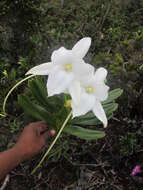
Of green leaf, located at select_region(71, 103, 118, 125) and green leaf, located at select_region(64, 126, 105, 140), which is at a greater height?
green leaf, located at select_region(71, 103, 118, 125)

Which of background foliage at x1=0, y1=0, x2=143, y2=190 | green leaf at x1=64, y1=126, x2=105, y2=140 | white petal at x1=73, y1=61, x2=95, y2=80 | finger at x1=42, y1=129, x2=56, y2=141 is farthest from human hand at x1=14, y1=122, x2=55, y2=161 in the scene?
white petal at x1=73, y1=61, x2=95, y2=80

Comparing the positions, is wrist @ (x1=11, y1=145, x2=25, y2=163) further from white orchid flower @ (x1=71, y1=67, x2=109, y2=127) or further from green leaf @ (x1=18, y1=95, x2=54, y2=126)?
white orchid flower @ (x1=71, y1=67, x2=109, y2=127)

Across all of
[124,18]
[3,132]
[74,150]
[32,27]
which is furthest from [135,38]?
[3,132]

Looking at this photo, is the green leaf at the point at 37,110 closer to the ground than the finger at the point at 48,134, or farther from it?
farther from it

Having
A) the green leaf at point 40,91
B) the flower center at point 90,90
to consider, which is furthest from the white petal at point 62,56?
the green leaf at point 40,91

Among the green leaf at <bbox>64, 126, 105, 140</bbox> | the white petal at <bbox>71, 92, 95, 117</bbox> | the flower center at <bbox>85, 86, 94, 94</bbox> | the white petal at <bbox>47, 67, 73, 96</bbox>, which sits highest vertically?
the white petal at <bbox>47, 67, 73, 96</bbox>

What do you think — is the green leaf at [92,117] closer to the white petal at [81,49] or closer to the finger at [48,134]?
the finger at [48,134]

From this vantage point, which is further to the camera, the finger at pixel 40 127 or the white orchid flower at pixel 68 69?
the finger at pixel 40 127

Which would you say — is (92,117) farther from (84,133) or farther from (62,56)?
(62,56)
